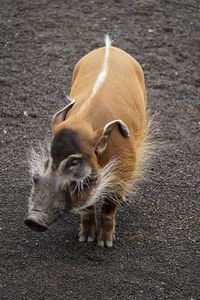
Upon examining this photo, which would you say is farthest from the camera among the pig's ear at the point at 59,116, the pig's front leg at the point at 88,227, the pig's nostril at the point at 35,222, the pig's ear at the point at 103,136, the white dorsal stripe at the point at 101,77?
the pig's front leg at the point at 88,227

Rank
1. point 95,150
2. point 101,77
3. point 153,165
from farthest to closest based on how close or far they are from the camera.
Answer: point 153,165 → point 101,77 → point 95,150

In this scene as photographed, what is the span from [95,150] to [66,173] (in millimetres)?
245

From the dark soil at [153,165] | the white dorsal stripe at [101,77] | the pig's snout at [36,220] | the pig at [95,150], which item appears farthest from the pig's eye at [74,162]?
the dark soil at [153,165]

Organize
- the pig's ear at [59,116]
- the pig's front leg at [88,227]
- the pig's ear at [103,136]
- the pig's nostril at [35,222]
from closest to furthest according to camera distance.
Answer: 1. the pig's nostril at [35,222]
2. the pig's ear at [103,136]
3. the pig's ear at [59,116]
4. the pig's front leg at [88,227]

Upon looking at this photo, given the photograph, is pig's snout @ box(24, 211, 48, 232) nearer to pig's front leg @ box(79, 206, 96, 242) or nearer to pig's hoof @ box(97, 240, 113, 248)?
pig's front leg @ box(79, 206, 96, 242)

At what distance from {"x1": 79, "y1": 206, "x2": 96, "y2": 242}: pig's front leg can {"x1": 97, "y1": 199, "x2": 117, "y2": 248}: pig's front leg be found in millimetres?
56

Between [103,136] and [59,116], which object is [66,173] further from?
[59,116]

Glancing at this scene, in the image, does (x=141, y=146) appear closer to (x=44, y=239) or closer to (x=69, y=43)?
(x=44, y=239)

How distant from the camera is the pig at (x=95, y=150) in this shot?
361 cm

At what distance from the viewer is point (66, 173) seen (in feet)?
11.9

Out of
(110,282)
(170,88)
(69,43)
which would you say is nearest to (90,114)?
(110,282)

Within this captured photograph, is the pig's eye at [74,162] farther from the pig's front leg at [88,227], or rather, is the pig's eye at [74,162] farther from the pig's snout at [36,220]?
the pig's front leg at [88,227]

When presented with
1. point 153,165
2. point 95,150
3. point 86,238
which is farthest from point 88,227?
point 153,165

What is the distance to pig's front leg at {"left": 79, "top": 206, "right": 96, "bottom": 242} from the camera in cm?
428
